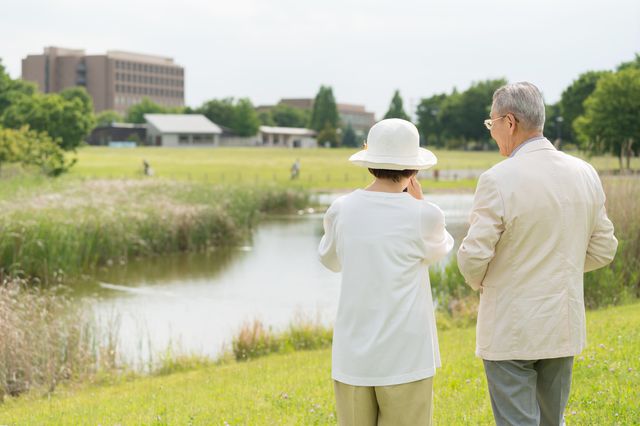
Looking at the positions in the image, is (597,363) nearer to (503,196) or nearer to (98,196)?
(503,196)

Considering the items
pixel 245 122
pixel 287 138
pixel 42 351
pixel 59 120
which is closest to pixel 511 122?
pixel 42 351

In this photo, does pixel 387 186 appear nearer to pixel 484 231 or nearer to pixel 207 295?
pixel 484 231

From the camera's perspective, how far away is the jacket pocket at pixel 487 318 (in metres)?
3.70

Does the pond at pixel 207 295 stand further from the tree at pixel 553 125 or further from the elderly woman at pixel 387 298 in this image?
the tree at pixel 553 125

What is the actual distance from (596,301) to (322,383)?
20.8 feet

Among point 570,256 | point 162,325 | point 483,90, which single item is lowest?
point 162,325

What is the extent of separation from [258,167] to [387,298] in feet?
206

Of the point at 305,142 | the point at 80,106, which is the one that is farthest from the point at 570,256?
the point at 305,142

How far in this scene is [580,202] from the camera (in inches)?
145

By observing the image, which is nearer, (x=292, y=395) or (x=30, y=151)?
(x=292, y=395)

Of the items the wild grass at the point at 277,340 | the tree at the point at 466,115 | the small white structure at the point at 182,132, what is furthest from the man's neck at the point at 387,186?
the small white structure at the point at 182,132

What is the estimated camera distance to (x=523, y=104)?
368 cm

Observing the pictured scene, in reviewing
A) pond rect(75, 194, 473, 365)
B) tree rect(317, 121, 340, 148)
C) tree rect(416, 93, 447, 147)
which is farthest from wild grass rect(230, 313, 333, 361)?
tree rect(317, 121, 340, 148)

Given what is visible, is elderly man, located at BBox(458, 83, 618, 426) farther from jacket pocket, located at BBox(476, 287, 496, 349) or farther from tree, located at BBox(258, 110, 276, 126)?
tree, located at BBox(258, 110, 276, 126)
